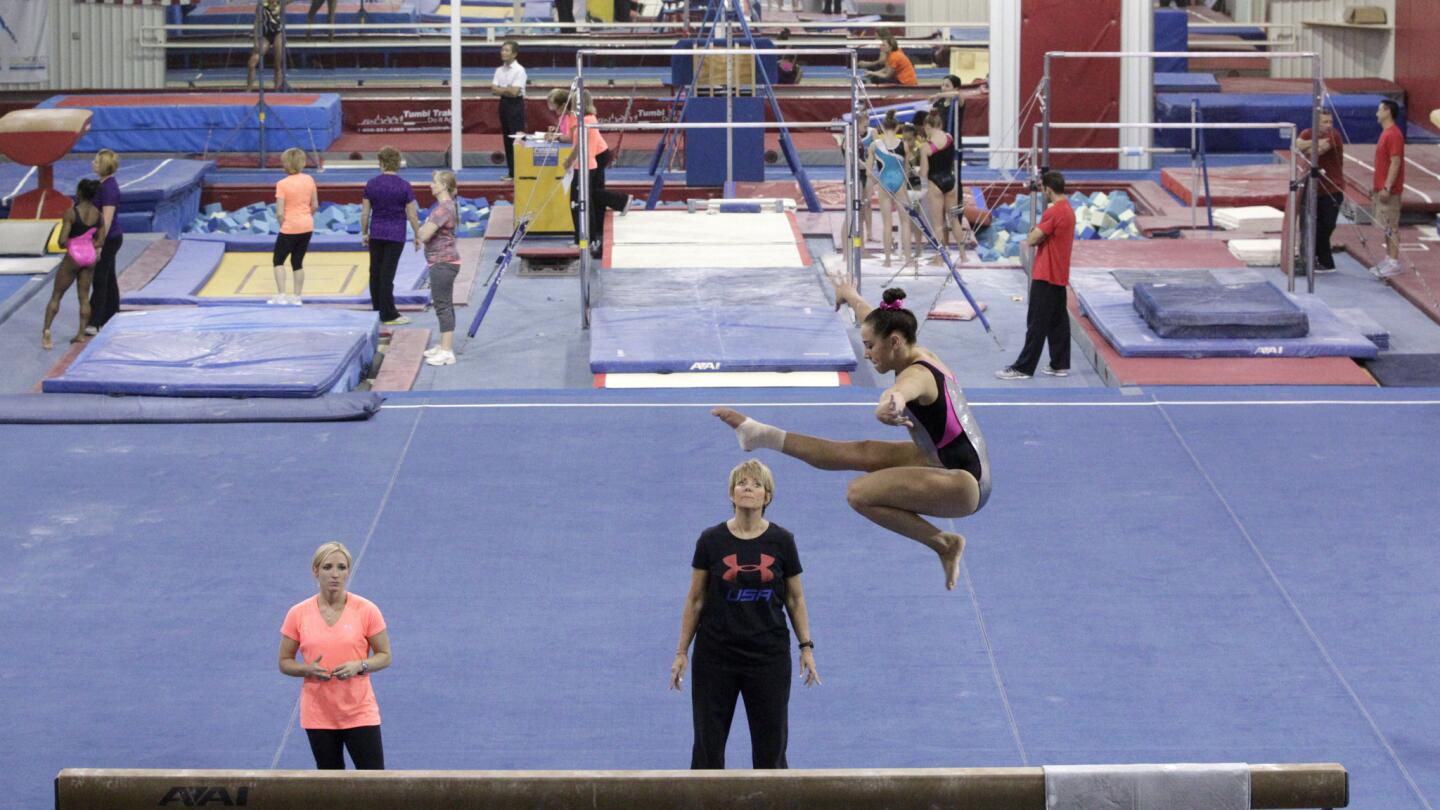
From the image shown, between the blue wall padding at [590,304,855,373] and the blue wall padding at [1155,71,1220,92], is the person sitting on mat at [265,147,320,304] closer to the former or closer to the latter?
the blue wall padding at [590,304,855,373]

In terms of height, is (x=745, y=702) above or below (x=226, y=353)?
below

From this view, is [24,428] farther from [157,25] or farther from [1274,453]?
[157,25]

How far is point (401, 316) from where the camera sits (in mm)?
14188

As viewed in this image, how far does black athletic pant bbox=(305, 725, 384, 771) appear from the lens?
20.0 feet

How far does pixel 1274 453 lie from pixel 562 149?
742 centimetres

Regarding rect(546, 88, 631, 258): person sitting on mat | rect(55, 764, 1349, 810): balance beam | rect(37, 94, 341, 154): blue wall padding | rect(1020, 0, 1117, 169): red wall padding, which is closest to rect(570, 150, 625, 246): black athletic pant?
rect(546, 88, 631, 258): person sitting on mat

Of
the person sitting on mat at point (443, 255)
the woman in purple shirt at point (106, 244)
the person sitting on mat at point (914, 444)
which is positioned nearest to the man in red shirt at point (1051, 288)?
the person sitting on mat at point (443, 255)

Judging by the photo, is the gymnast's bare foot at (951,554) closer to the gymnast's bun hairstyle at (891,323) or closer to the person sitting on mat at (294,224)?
the gymnast's bun hairstyle at (891,323)

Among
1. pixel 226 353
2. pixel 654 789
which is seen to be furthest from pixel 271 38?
pixel 654 789

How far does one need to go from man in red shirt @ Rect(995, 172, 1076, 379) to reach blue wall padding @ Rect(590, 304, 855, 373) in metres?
1.21

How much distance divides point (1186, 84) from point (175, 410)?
529 inches

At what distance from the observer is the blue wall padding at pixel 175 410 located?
1136 cm

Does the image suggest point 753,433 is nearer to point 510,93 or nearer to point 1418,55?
point 510,93

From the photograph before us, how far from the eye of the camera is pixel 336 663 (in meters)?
6.04
